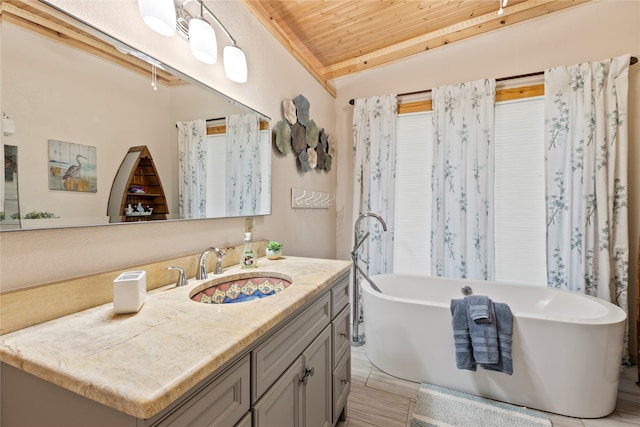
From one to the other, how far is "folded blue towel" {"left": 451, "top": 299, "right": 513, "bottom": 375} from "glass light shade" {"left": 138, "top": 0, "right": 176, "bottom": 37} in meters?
2.12

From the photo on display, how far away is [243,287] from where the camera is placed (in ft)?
4.38

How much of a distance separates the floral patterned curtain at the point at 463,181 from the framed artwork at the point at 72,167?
2.44 metres

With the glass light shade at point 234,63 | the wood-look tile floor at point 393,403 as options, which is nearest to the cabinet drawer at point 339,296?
the wood-look tile floor at point 393,403

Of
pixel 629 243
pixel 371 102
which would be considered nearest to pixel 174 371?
pixel 371 102

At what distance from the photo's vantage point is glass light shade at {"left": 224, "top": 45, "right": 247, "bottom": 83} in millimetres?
1417

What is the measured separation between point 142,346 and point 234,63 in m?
1.35

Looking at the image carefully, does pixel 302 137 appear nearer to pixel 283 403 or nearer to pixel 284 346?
pixel 284 346

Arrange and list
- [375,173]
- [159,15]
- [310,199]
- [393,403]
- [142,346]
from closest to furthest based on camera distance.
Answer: [142,346] → [159,15] → [393,403] → [310,199] → [375,173]

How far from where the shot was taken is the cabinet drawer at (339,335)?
4.41ft

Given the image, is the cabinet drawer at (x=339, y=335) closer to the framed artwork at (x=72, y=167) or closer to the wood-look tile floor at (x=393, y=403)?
the wood-look tile floor at (x=393, y=403)

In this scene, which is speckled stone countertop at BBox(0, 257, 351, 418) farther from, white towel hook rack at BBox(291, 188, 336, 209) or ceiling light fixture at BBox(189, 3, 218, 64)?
white towel hook rack at BBox(291, 188, 336, 209)

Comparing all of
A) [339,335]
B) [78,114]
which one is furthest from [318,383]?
[78,114]

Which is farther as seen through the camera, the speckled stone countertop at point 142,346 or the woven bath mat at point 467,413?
the woven bath mat at point 467,413

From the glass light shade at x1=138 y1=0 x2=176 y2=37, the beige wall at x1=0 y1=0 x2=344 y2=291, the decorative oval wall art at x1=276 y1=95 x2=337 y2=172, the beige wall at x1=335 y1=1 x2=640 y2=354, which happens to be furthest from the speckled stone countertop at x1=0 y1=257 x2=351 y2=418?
the beige wall at x1=335 y1=1 x2=640 y2=354
